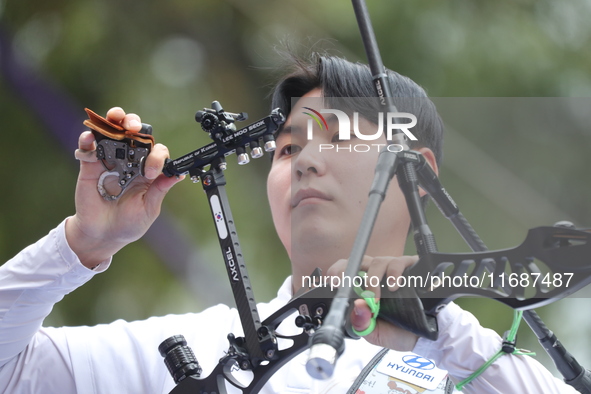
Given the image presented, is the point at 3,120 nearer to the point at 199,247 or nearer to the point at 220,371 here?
the point at 199,247

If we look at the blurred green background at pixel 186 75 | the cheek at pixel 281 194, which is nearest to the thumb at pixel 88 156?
the cheek at pixel 281 194

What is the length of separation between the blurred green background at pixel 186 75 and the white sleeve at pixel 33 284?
2.74ft

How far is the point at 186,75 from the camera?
7.68 feet

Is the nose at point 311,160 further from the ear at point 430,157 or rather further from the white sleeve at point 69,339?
the white sleeve at point 69,339

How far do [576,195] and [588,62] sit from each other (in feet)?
3.64

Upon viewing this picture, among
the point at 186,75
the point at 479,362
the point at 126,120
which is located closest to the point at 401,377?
the point at 479,362

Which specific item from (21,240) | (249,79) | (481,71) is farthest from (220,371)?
(249,79)

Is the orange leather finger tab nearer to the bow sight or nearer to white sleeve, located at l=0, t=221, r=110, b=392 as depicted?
the bow sight

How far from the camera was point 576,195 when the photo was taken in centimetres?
71

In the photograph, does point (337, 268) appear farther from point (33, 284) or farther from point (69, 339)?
point (69, 339)

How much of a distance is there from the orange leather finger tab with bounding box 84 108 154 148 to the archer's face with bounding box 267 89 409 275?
0.21m

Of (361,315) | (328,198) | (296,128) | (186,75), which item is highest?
(186,75)

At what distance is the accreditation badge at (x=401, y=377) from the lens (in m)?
1.04

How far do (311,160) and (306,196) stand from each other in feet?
0.16
